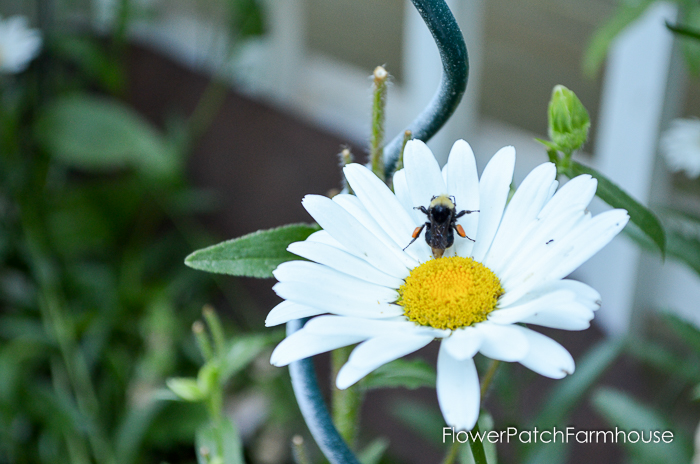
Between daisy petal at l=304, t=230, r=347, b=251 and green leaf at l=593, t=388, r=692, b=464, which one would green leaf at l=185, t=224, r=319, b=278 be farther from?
green leaf at l=593, t=388, r=692, b=464

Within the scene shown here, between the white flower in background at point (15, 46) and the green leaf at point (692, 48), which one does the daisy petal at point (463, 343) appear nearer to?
the green leaf at point (692, 48)

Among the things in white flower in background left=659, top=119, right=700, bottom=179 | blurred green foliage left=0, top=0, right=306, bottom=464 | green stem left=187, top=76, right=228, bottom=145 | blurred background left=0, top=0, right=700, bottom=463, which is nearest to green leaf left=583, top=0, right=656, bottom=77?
blurred background left=0, top=0, right=700, bottom=463

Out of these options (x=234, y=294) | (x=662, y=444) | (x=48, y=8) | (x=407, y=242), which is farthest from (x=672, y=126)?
(x=48, y=8)

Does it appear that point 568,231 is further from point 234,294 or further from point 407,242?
point 234,294

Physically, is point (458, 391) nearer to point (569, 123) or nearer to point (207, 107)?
point (569, 123)

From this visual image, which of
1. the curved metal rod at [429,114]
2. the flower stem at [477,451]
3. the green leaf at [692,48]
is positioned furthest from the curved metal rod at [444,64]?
the green leaf at [692,48]

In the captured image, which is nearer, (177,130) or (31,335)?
(31,335)
